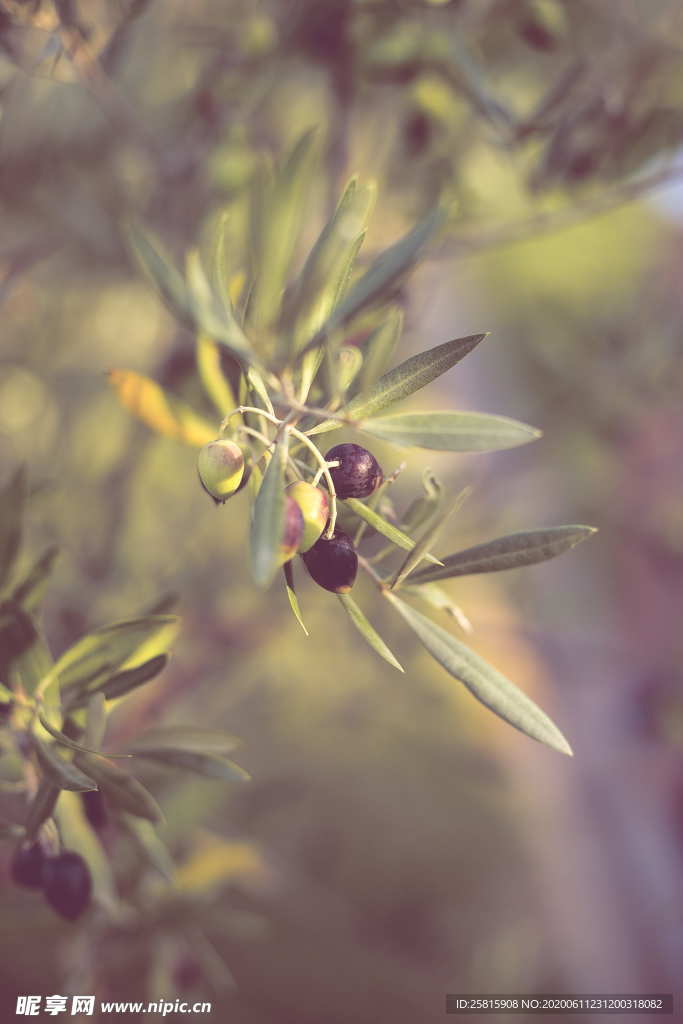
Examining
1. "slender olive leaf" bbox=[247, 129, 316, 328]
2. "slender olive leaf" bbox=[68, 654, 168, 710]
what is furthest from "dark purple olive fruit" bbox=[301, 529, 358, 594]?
"slender olive leaf" bbox=[247, 129, 316, 328]

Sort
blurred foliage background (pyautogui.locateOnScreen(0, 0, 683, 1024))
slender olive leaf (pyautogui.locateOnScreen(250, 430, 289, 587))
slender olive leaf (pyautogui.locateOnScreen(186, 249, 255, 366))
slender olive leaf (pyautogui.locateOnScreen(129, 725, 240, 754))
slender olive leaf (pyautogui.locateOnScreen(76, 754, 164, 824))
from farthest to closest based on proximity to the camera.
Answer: blurred foliage background (pyautogui.locateOnScreen(0, 0, 683, 1024)), slender olive leaf (pyautogui.locateOnScreen(129, 725, 240, 754)), slender olive leaf (pyautogui.locateOnScreen(76, 754, 164, 824)), slender olive leaf (pyautogui.locateOnScreen(186, 249, 255, 366)), slender olive leaf (pyautogui.locateOnScreen(250, 430, 289, 587))

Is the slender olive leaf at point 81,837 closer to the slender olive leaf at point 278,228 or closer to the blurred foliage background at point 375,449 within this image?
the blurred foliage background at point 375,449

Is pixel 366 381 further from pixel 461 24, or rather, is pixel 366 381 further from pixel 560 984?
pixel 560 984

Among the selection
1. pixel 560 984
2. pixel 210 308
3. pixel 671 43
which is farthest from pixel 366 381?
pixel 560 984

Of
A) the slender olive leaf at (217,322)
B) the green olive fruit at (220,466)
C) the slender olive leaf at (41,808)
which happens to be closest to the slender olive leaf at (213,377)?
the slender olive leaf at (217,322)

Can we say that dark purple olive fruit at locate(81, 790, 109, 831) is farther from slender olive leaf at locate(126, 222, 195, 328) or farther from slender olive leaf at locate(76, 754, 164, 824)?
slender olive leaf at locate(126, 222, 195, 328)

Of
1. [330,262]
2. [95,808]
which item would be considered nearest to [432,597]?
[330,262]

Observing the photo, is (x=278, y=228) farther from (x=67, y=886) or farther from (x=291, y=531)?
(x=67, y=886)
